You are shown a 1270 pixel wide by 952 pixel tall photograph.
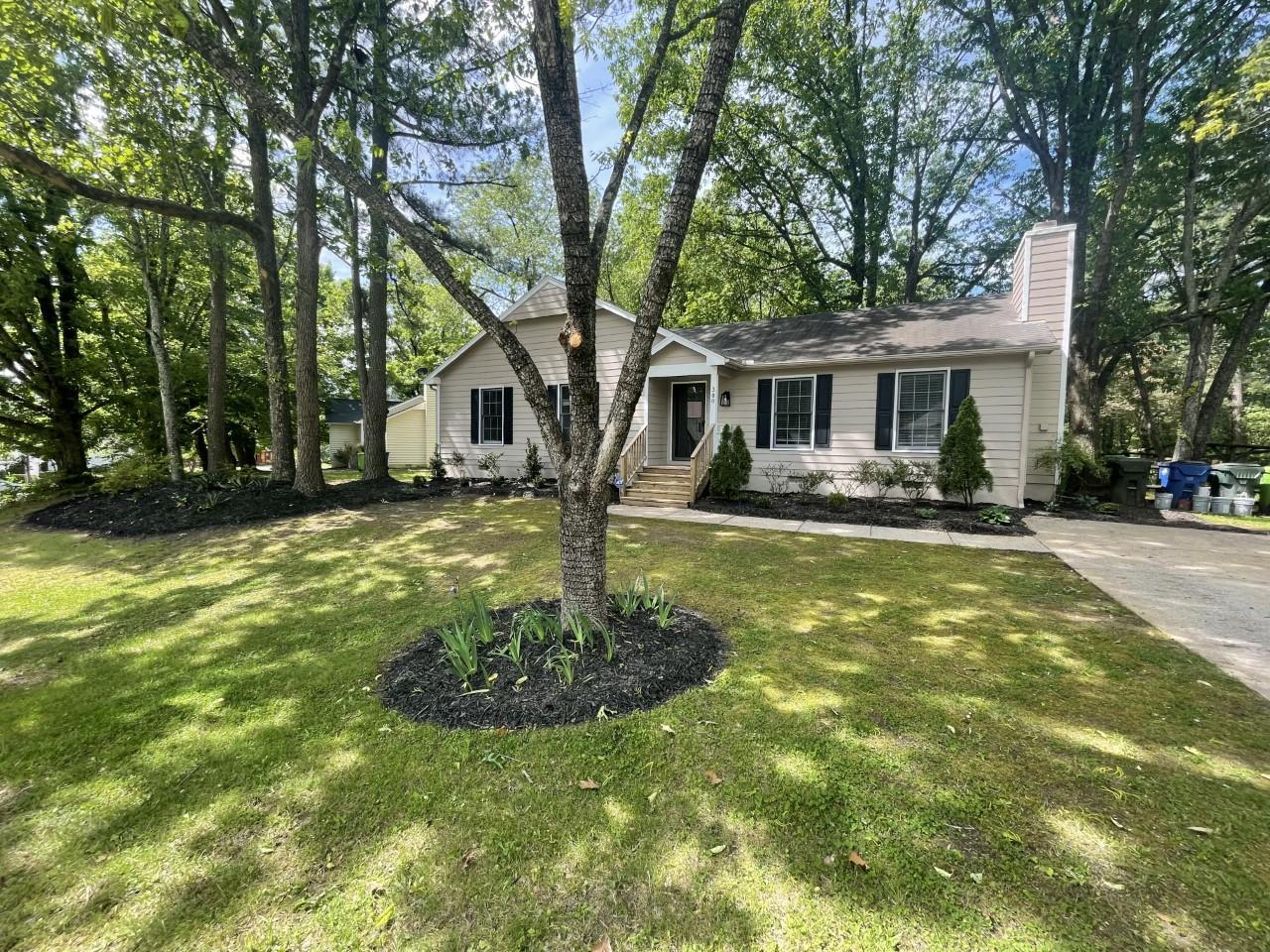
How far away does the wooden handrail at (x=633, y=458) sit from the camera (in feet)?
A: 35.1

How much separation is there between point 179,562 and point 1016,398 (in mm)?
12797

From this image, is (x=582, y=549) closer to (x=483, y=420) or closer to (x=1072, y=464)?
(x=1072, y=464)

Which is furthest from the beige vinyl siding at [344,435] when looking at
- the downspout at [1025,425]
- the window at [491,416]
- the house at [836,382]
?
the downspout at [1025,425]

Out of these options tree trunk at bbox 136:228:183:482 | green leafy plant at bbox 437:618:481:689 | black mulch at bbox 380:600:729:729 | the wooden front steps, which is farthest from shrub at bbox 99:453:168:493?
green leafy plant at bbox 437:618:481:689

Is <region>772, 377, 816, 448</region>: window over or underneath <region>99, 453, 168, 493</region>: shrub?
over

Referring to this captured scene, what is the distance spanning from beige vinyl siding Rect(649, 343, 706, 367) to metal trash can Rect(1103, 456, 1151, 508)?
26.5ft

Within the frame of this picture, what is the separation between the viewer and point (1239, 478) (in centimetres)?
917

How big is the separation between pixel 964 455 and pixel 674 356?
19.3ft

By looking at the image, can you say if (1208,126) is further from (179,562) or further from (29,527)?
(29,527)

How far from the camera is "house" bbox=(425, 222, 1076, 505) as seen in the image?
359 inches

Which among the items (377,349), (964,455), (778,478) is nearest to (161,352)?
(377,349)

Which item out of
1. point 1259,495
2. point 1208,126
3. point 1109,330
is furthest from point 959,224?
point 1259,495

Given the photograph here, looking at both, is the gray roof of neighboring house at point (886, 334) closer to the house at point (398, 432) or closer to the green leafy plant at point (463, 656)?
the green leafy plant at point (463, 656)

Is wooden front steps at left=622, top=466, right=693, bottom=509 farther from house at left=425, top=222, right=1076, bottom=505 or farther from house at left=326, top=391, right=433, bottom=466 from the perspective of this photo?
house at left=326, top=391, right=433, bottom=466
